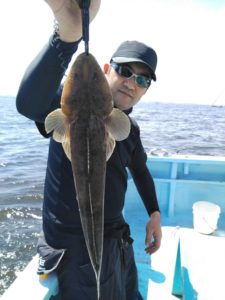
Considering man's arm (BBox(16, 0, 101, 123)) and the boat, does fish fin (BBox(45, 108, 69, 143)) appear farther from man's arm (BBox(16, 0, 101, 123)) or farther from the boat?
the boat

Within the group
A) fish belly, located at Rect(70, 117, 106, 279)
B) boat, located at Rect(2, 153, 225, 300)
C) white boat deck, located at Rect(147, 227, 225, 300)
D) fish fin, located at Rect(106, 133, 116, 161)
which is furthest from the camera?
white boat deck, located at Rect(147, 227, 225, 300)

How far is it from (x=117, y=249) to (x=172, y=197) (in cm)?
388

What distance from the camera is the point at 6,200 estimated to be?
41.3ft

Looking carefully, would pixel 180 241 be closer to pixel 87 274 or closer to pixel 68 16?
pixel 87 274

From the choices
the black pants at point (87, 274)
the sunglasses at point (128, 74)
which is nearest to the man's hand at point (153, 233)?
the black pants at point (87, 274)

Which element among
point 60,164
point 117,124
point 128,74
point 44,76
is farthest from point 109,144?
point 128,74

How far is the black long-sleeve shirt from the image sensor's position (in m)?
2.05

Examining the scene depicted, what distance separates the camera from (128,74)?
2965mm

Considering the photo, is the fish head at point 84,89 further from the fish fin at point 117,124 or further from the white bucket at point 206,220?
the white bucket at point 206,220

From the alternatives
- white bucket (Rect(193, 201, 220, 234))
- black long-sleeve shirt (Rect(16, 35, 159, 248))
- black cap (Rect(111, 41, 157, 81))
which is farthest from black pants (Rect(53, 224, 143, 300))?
white bucket (Rect(193, 201, 220, 234))

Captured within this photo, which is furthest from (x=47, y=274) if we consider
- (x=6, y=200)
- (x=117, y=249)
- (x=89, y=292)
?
(x=6, y=200)

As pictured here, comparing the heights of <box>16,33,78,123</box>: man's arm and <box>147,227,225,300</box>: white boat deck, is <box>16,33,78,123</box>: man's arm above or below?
above

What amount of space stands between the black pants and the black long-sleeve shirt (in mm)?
141

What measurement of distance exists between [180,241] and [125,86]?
2129 mm
